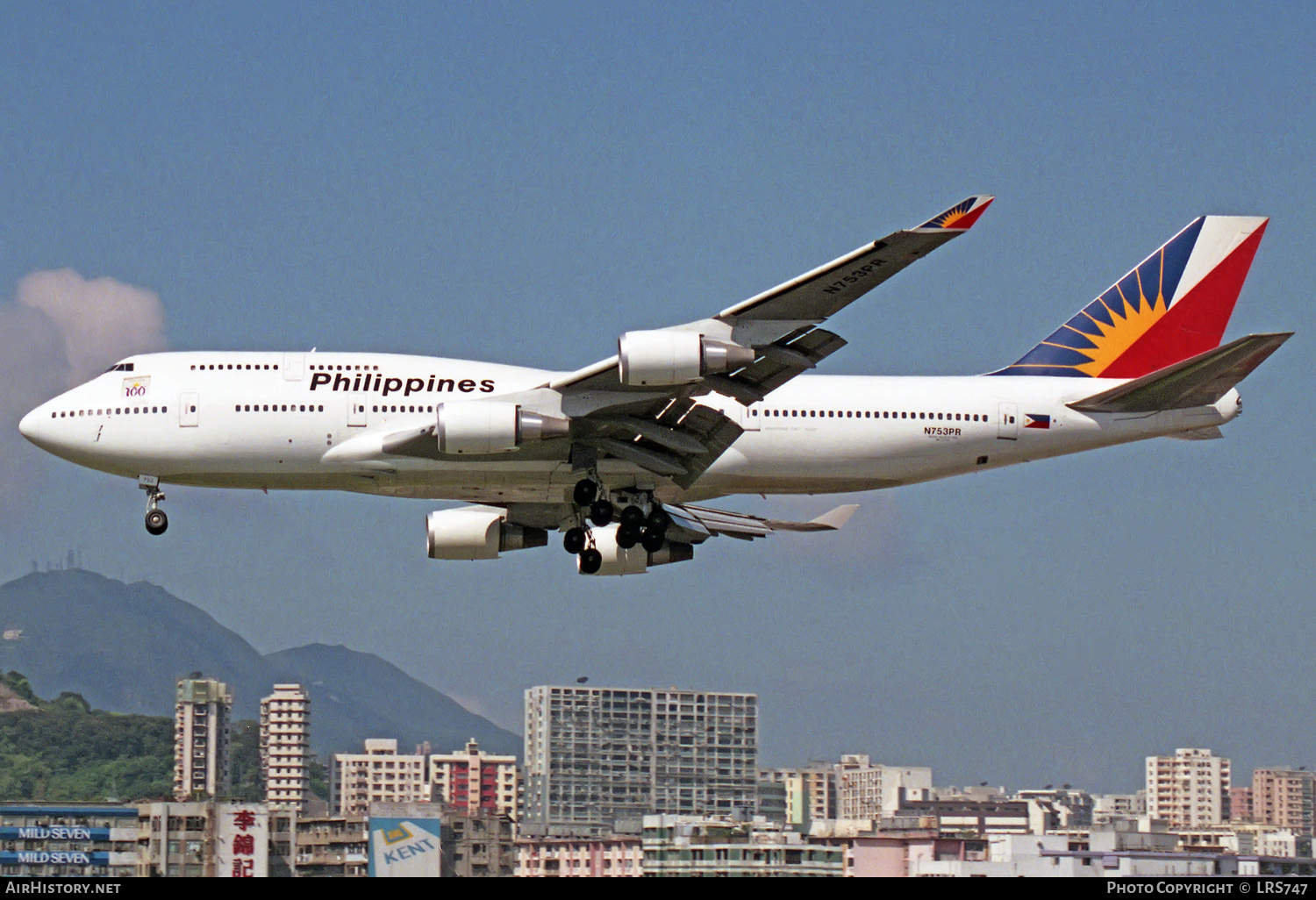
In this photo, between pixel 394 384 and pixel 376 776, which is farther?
pixel 376 776

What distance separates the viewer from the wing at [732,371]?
92.1ft

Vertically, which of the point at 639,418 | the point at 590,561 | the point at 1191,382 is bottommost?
the point at 590,561

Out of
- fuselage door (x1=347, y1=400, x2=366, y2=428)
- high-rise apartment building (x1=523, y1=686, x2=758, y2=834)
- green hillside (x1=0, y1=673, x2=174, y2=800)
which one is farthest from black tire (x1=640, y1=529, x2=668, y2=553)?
green hillside (x1=0, y1=673, x2=174, y2=800)

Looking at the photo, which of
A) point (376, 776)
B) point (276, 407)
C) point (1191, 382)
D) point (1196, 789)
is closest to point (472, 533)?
point (276, 407)

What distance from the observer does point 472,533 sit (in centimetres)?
3953

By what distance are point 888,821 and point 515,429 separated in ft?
168

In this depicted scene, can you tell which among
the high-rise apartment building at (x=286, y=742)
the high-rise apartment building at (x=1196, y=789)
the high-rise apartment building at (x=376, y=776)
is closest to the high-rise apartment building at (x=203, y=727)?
the high-rise apartment building at (x=286, y=742)

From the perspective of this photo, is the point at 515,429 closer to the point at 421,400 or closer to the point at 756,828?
the point at 421,400

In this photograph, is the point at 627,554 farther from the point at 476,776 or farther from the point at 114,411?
the point at 476,776

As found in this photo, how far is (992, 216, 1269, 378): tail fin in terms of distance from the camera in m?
38.9

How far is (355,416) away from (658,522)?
700 centimetres

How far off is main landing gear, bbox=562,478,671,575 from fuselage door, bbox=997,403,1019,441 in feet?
25.3
